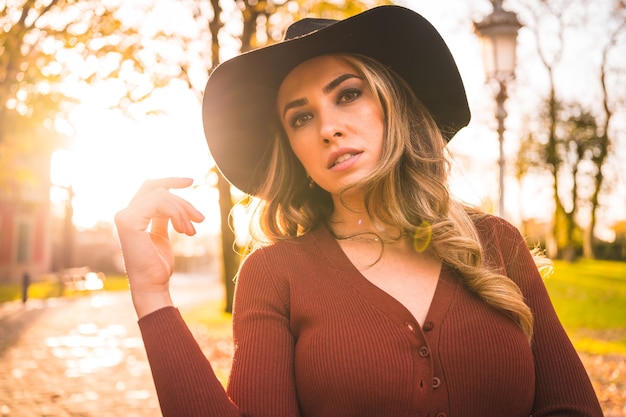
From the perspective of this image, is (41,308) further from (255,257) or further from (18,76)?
(255,257)

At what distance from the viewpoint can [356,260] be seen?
7.22 feet

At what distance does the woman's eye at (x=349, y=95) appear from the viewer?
7.19 feet

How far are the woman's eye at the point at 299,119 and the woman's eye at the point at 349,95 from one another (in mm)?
149

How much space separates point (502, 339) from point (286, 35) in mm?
1380

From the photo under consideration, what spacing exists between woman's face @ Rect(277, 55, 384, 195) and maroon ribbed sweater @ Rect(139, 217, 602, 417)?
35 cm

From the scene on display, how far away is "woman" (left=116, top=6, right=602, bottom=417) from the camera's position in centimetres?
179

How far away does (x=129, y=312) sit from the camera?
1934 centimetres

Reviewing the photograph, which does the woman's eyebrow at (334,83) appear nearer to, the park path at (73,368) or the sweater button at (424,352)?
the sweater button at (424,352)

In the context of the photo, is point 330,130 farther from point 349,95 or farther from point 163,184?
point 163,184

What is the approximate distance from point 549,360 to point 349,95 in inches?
44.8

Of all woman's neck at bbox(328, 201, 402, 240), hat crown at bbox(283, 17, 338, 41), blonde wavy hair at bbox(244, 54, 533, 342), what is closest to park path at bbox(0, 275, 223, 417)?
blonde wavy hair at bbox(244, 54, 533, 342)

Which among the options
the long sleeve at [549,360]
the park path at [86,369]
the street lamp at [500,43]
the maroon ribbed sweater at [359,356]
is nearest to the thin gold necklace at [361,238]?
the maroon ribbed sweater at [359,356]

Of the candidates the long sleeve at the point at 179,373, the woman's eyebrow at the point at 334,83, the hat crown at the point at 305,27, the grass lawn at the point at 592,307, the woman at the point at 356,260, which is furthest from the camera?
the grass lawn at the point at 592,307

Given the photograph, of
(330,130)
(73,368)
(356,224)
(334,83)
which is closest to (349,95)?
(334,83)
